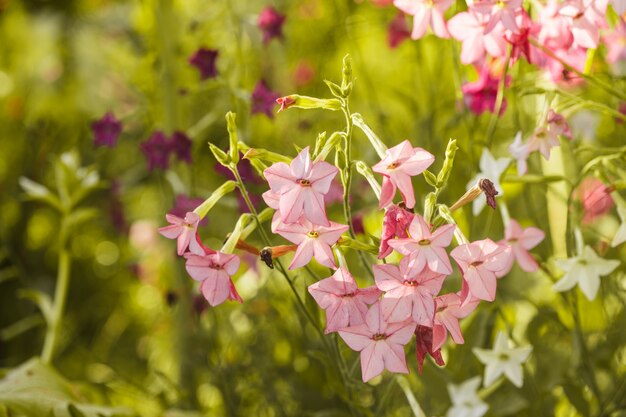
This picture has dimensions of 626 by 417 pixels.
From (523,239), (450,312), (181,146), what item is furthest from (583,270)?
(181,146)

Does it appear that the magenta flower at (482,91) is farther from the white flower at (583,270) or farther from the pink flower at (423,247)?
the pink flower at (423,247)

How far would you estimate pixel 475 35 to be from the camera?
540 millimetres

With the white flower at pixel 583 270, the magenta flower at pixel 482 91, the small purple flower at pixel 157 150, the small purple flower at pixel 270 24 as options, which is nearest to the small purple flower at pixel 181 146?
the small purple flower at pixel 157 150

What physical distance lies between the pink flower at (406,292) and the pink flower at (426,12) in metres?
0.19

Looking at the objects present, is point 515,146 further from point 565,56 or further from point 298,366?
point 298,366

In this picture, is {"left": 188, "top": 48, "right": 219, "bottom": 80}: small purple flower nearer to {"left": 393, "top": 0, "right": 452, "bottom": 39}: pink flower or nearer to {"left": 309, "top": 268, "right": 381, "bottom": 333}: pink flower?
{"left": 393, "top": 0, "right": 452, "bottom": 39}: pink flower

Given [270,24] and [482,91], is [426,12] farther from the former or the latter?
[270,24]

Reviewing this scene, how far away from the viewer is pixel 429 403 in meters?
0.67

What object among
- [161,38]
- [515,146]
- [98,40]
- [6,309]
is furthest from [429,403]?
[98,40]

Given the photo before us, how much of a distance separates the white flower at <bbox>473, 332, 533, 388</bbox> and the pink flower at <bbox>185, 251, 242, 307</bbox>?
222mm

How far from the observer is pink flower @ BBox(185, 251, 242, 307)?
1.38 feet

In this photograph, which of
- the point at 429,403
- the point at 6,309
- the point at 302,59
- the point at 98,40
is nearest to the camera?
the point at 429,403

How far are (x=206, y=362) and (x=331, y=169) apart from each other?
444mm

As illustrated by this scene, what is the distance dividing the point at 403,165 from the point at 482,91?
0.78ft
